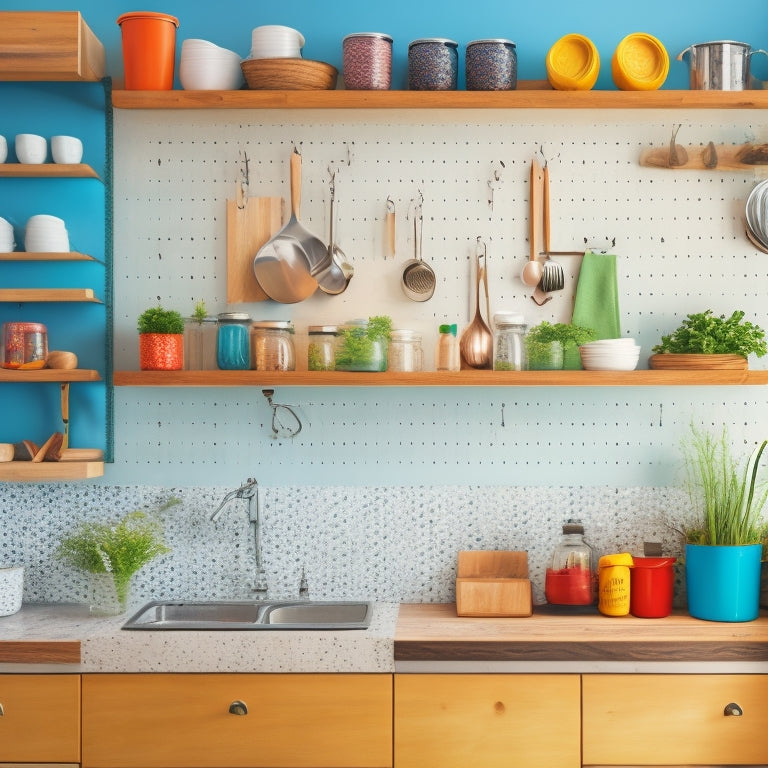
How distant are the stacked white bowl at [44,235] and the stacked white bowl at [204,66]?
1.92 ft

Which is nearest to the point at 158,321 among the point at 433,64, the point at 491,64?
the point at 433,64

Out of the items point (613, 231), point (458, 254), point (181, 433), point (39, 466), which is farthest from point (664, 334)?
point (39, 466)

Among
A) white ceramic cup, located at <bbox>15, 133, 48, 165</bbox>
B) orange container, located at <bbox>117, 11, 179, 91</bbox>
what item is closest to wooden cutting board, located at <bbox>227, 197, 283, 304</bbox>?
orange container, located at <bbox>117, 11, 179, 91</bbox>

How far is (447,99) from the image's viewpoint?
261 centimetres

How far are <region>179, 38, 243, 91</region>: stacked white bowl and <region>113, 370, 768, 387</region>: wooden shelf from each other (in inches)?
34.9

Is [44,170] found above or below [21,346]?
above

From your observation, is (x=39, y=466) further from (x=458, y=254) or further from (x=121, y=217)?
(x=458, y=254)

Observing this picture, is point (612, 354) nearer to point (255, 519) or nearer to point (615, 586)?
point (615, 586)

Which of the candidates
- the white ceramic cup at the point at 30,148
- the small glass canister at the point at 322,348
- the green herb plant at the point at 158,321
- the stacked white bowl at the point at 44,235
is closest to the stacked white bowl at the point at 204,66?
the white ceramic cup at the point at 30,148

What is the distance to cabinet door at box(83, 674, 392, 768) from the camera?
227 centimetres

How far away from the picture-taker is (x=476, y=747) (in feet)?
7.45

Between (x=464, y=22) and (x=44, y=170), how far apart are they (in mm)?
1416

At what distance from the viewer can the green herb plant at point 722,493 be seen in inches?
100

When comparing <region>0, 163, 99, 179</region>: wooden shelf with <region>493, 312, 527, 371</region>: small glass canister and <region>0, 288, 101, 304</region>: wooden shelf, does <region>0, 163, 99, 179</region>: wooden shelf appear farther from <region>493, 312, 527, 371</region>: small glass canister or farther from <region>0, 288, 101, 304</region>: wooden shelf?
<region>493, 312, 527, 371</region>: small glass canister
